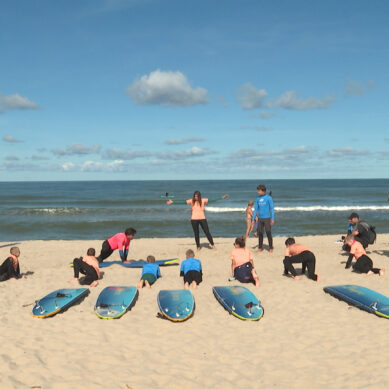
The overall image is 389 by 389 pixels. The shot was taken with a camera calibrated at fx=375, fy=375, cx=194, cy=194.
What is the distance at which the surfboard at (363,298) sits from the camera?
728 cm

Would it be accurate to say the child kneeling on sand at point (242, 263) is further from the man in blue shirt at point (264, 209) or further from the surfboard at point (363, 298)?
the man in blue shirt at point (264, 209)

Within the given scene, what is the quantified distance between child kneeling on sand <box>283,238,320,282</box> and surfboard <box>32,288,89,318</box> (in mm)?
5263

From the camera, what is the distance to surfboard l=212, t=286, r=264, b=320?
7.34 meters

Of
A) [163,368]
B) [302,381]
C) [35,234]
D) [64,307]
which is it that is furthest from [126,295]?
→ [35,234]

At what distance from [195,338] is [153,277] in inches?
143

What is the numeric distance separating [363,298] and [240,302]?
258 cm

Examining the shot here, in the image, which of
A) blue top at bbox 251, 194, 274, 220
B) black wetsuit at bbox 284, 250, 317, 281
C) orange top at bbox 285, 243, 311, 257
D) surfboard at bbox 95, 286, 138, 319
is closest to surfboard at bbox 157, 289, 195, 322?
surfboard at bbox 95, 286, 138, 319

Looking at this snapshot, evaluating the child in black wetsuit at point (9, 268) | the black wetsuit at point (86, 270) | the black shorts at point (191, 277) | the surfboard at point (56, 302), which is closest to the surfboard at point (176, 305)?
the black shorts at point (191, 277)

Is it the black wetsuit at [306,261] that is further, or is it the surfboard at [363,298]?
the black wetsuit at [306,261]

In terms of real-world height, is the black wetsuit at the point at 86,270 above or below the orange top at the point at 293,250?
below

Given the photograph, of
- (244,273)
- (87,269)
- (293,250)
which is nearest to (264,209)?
(293,250)

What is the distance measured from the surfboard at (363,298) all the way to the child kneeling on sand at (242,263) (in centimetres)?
189

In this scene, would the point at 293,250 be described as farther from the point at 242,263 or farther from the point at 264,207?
the point at 264,207

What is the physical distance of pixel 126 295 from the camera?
8.31 meters
